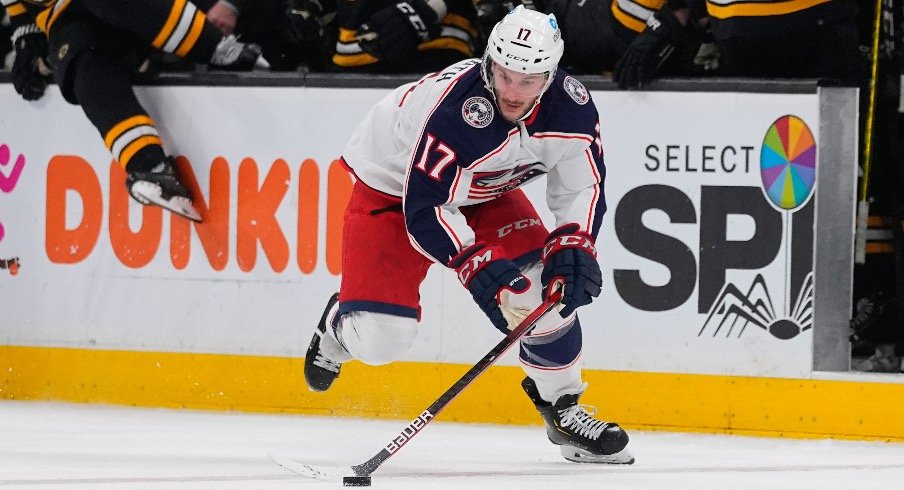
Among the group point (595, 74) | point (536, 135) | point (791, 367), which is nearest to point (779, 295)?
point (791, 367)

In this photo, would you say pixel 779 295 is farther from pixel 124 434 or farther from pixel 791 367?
pixel 124 434

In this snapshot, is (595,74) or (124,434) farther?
(595,74)

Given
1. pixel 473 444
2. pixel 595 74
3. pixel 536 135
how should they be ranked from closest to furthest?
pixel 536 135 < pixel 473 444 < pixel 595 74

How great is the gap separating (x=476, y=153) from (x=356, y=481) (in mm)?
764

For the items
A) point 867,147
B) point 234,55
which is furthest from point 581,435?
point 234,55

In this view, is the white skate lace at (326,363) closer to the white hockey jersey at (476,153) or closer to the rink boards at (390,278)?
the rink boards at (390,278)

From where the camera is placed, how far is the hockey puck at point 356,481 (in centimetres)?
319

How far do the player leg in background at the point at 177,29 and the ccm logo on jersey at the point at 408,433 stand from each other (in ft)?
5.81

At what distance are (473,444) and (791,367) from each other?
3.07ft

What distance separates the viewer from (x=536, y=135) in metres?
3.31

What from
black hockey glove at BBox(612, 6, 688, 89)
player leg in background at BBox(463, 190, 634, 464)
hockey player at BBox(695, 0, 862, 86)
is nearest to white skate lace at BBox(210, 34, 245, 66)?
black hockey glove at BBox(612, 6, 688, 89)

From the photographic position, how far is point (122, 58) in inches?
185

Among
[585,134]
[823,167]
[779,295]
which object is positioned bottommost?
[779,295]

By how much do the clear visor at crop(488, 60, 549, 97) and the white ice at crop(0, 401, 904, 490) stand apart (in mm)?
856
